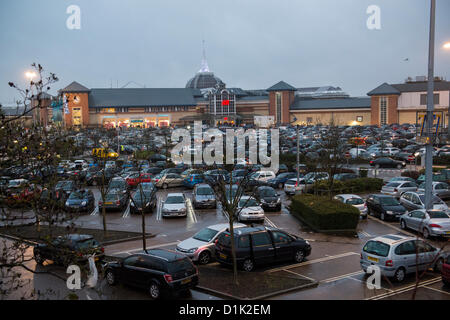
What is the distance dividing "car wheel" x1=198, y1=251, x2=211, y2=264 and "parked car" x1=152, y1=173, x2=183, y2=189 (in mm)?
17507

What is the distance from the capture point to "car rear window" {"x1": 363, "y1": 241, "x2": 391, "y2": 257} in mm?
12195

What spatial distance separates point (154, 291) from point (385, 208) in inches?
528

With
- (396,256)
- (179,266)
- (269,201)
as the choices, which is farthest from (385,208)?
(179,266)

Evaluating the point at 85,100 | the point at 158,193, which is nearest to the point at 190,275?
the point at 158,193

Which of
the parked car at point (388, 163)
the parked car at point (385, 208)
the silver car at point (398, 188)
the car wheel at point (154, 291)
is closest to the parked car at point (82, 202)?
the car wheel at point (154, 291)

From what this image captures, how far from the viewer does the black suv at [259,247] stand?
1335 centimetres

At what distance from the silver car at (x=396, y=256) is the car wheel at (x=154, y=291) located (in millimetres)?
5627

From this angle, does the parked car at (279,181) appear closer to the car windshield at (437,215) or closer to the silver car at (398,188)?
the silver car at (398,188)

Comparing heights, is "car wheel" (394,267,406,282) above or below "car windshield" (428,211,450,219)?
below

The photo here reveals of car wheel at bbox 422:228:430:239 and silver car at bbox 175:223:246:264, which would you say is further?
car wheel at bbox 422:228:430:239

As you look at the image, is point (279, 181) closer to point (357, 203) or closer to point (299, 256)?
point (357, 203)

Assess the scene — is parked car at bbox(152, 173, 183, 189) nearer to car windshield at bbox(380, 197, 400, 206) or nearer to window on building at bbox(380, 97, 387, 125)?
car windshield at bbox(380, 197, 400, 206)

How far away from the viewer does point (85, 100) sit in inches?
4063

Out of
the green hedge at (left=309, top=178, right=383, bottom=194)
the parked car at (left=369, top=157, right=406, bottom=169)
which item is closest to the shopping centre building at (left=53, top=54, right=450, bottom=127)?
the parked car at (left=369, top=157, right=406, bottom=169)
